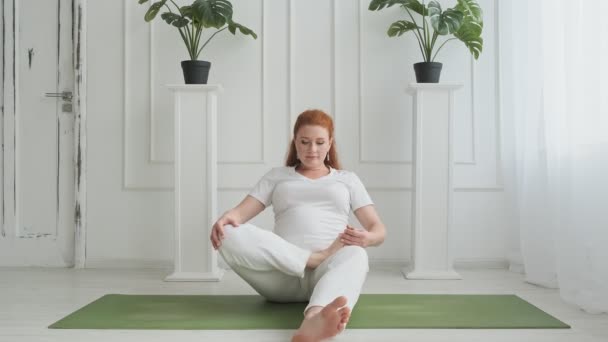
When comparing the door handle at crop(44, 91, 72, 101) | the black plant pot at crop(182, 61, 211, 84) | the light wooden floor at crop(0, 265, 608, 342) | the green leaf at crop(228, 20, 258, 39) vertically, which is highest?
the green leaf at crop(228, 20, 258, 39)

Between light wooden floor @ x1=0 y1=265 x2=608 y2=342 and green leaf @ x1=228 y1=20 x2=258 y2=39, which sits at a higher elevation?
green leaf @ x1=228 y1=20 x2=258 y2=39

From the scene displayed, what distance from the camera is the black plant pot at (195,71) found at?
308 cm

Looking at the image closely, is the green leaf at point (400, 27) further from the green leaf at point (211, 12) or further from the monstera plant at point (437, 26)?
the green leaf at point (211, 12)

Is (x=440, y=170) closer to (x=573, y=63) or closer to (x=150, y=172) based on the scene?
(x=573, y=63)

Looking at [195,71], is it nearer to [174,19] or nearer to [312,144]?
[174,19]

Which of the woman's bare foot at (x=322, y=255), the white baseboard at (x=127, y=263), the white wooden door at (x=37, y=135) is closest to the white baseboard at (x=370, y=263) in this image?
the white baseboard at (x=127, y=263)

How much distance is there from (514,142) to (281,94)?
4.69 feet

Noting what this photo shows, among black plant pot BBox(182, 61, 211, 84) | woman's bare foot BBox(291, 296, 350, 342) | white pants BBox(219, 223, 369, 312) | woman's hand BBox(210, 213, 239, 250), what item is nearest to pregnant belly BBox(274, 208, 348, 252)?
white pants BBox(219, 223, 369, 312)

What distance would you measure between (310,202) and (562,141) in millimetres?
1184

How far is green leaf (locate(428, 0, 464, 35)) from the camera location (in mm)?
2969

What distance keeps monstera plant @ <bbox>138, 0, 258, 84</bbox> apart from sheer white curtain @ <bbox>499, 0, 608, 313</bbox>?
1.57m

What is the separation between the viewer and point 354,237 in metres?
1.98

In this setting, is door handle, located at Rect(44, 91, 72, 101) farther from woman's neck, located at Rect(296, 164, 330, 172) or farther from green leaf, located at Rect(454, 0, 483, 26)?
green leaf, located at Rect(454, 0, 483, 26)

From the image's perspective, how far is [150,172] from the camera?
11.3 feet
